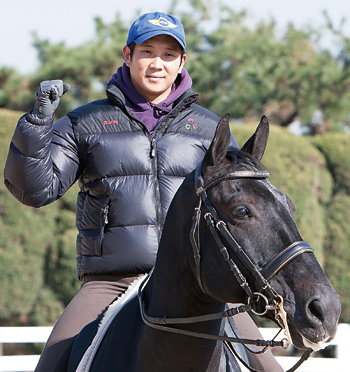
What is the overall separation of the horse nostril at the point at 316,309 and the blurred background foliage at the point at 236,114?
7041 mm

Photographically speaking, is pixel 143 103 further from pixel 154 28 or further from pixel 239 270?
pixel 239 270

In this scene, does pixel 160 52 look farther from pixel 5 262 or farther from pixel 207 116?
pixel 5 262

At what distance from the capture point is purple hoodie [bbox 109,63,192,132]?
3154 mm

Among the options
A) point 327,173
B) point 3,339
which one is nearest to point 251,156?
point 3,339

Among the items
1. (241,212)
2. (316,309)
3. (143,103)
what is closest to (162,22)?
(143,103)

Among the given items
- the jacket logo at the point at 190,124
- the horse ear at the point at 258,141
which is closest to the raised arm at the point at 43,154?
the jacket logo at the point at 190,124

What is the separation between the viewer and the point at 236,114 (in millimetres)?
14133

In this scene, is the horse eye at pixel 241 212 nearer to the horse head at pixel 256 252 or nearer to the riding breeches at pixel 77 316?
the horse head at pixel 256 252

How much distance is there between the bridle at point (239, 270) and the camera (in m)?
2.02

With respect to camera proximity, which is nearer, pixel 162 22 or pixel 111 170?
pixel 111 170

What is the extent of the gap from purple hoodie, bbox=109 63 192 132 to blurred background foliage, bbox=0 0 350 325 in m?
5.78

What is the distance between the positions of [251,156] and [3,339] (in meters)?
4.02

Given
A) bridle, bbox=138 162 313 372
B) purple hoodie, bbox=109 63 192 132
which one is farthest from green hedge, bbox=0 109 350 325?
bridle, bbox=138 162 313 372

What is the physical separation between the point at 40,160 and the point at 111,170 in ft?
1.11
